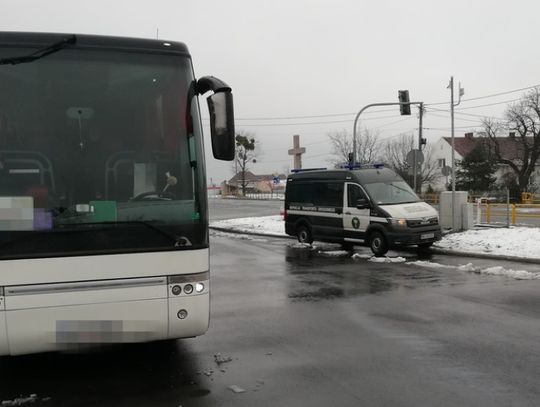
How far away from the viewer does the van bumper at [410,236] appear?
13.1 metres

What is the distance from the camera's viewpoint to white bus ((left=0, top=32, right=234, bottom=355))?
13.4 ft

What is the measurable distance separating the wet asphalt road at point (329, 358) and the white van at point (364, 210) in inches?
170

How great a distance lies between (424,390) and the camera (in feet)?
14.5

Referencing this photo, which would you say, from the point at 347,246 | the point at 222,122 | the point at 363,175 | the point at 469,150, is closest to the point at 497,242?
the point at 363,175

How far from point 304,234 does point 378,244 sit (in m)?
3.30

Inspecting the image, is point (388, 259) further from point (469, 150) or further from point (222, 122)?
point (469, 150)

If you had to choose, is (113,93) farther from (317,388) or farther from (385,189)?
(385,189)

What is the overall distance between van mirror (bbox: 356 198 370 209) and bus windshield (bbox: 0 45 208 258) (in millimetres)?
9647

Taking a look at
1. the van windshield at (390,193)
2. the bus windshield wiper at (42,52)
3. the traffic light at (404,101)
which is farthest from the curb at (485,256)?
the traffic light at (404,101)

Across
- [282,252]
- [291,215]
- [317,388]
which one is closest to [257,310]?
[317,388]

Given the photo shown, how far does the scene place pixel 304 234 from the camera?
1628cm

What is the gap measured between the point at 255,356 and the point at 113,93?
2.89 m

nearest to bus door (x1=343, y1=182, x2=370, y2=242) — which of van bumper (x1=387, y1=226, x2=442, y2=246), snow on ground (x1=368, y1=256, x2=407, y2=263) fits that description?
van bumper (x1=387, y1=226, x2=442, y2=246)

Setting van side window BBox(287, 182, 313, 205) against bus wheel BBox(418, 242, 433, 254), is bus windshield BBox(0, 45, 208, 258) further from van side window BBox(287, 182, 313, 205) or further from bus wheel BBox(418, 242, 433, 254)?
van side window BBox(287, 182, 313, 205)
